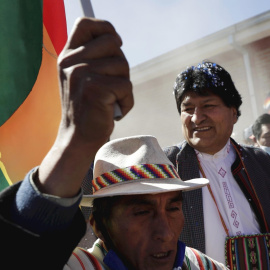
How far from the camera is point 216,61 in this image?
988 centimetres

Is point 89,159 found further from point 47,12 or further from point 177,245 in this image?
point 47,12

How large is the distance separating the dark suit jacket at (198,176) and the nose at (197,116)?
0.19 meters

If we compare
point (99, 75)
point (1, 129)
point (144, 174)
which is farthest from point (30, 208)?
point (1, 129)

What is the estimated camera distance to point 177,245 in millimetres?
1788

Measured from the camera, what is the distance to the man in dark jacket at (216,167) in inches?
101

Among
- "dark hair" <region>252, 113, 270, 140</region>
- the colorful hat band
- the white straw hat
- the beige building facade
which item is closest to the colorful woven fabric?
the white straw hat

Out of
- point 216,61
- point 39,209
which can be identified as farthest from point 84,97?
point 216,61

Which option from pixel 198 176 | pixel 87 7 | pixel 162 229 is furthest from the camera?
pixel 87 7

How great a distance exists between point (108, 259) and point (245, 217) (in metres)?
1.17

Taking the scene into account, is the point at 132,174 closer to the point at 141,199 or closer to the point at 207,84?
the point at 141,199

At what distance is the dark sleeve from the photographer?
3.15 feet

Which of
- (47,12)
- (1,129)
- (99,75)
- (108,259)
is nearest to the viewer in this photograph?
(99,75)

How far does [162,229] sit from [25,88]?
1145 millimetres

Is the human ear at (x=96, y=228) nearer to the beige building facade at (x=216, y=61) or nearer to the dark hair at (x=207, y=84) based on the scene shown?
the dark hair at (x=207, y=84)
